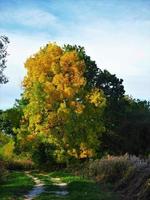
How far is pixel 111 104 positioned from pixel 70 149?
15457 millimetres

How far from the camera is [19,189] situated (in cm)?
3572

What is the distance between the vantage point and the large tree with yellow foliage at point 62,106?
62719 mm

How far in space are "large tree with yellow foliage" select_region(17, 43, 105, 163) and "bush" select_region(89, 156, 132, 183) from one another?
1407 cm

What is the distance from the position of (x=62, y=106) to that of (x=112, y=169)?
18.6 metres

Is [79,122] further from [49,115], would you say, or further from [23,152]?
[23,152]

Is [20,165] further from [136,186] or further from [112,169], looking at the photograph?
[136,186]

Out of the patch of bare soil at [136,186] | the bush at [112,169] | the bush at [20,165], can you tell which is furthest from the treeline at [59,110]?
the patch of bare soil at [136,186]

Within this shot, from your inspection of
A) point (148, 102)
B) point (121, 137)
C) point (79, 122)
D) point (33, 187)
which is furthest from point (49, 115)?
point (148, 102)

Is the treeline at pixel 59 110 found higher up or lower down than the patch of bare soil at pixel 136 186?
higher up

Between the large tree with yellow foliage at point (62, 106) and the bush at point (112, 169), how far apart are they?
14075mm

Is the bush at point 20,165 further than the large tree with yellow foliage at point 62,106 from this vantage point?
Yes

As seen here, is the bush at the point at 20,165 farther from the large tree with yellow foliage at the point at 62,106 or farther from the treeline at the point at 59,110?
the large tree with yellow foliage at the point at 62,106

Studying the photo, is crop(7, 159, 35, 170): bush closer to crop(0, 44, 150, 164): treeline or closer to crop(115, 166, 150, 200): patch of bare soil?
crop(0, 44, 150, 164): treeline

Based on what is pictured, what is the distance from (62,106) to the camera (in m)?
61.8
